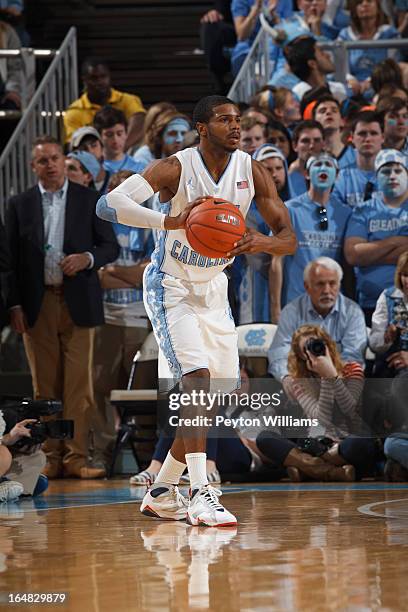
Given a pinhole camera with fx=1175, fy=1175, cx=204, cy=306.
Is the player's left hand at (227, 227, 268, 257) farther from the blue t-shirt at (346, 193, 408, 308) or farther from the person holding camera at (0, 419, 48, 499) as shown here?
the blue t-shirt at (346, 193, 408, 308)

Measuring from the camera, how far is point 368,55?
1186 centimetres

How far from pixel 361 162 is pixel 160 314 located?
14.3 feet

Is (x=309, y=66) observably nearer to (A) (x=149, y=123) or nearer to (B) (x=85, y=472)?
(A) (x=149, y=123)

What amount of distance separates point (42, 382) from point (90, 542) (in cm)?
422

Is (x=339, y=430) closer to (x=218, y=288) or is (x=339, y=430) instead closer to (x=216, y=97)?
(x=218, y=288)

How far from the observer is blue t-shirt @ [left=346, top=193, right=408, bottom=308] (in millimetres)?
9000

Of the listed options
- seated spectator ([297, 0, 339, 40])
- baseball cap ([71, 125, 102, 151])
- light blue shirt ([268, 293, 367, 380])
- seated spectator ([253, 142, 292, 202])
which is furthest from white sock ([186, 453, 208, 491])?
seated spectator ([297, 0, 339, 40])

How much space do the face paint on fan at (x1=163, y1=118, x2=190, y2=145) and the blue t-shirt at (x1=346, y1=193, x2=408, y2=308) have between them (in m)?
1.78

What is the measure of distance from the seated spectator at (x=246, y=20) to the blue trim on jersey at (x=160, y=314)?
271 inches

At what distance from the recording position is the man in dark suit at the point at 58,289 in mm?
8773

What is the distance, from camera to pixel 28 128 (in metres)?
11.4

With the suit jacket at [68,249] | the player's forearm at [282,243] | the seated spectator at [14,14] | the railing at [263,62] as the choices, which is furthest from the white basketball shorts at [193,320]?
the seated spectator at [14,14]

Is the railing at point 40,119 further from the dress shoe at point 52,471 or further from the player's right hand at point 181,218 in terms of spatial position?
the player's right hand at point 181,218

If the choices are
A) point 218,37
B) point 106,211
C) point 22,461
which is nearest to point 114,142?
point 218,37
